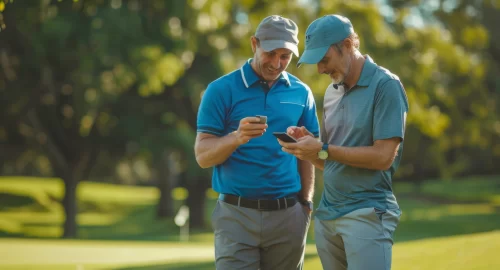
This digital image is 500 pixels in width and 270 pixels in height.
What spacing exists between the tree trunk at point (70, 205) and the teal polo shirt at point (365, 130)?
989 inches

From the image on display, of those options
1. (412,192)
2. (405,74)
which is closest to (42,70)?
(405,74)

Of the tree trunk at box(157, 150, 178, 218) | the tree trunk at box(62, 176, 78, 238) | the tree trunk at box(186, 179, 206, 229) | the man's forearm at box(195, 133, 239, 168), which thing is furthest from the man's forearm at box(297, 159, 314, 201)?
the tree trunk at box(157, 150, 178, 218)

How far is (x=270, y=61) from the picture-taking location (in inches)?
210

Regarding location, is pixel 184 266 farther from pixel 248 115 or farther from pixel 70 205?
pixel 70 205

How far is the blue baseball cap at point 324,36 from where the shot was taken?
4.60m

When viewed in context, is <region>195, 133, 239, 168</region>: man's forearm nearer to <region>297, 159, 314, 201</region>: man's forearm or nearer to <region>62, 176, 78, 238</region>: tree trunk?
<region>297, 159, 314, 201</region>: man's forearm

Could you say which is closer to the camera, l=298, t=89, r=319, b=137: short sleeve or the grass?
l=298, t=89, r=319, b=137: short sleeve

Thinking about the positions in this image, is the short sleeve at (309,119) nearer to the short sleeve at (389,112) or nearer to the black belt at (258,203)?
the black belt at (258,203)

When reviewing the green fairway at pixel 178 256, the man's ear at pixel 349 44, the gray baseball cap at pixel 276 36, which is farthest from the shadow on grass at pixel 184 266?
the man's ear at pixel 349 44

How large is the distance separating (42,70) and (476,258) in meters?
19.3

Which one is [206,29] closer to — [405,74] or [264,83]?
[405,74]

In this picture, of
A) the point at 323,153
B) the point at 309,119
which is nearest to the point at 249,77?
the point at 309,119

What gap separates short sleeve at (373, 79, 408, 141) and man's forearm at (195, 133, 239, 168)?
923mm

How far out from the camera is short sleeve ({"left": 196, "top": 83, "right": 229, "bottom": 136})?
206 inches
